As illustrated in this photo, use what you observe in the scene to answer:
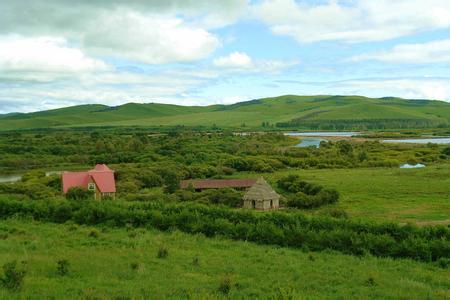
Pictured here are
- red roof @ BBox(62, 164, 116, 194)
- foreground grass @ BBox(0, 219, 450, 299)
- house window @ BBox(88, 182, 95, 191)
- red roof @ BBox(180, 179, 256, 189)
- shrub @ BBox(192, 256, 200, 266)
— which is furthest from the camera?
red roof @ BBox(180, 179, 256, 189)

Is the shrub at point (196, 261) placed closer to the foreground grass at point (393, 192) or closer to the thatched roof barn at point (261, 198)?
the foreground grass at point (393, 192)

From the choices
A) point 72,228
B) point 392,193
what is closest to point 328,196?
point 392,193

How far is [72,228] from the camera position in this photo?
76.3 ft

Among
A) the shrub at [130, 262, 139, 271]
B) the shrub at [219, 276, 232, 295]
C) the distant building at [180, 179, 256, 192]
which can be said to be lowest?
the distant building at [180, 179, 256, 192]

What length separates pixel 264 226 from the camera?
22.4 meters

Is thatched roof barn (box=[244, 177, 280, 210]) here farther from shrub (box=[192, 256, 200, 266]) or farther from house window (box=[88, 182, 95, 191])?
shrub (box=[192, 256, 200, 266])

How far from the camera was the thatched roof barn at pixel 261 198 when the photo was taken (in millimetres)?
40994

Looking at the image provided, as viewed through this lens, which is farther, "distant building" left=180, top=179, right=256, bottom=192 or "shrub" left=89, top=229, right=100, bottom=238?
"distant building" left=180, top=179, right=256, bottom=192

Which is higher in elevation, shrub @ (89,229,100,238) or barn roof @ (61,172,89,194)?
shrub @ (89,229,100,238)

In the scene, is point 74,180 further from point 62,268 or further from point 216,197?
point 62,268

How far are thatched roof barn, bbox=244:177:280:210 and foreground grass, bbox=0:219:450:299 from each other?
19.0 meters

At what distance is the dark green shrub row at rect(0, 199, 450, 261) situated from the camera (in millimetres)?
19953

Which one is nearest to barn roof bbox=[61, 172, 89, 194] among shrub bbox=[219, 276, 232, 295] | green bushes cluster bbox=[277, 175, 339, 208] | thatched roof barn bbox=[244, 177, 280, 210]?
thatched roof barn bbox=[244, 177, 280, 210]

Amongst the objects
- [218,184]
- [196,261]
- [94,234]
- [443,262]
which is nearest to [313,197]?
[218,184]
